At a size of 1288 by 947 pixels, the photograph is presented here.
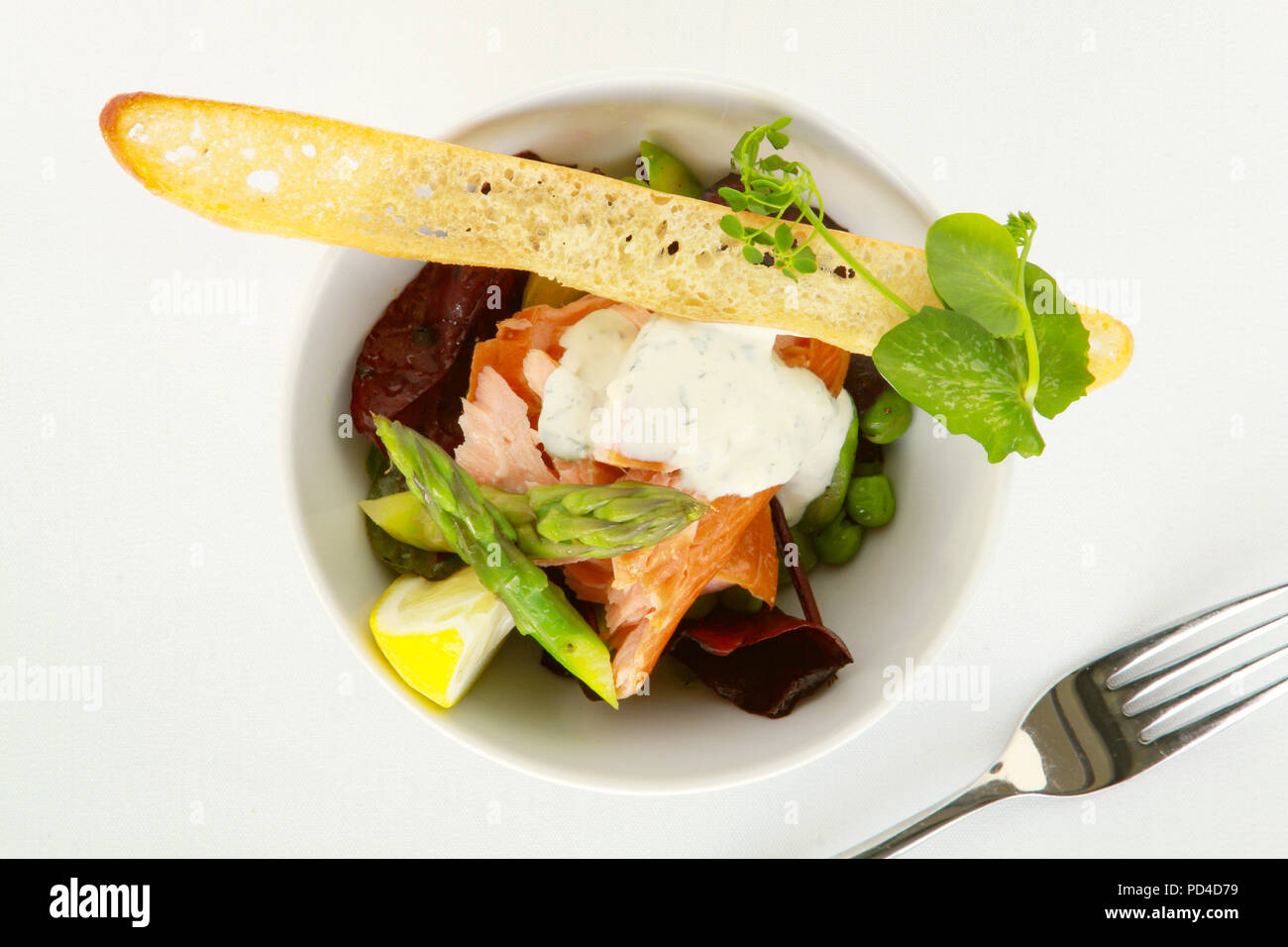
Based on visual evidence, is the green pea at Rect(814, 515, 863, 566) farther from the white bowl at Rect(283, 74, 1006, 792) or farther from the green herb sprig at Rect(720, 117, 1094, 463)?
the green herb sprig at Rect(720, 117, 1094, 463)

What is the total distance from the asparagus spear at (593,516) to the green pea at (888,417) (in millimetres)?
446

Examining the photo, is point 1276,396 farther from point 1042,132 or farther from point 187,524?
point 187,524

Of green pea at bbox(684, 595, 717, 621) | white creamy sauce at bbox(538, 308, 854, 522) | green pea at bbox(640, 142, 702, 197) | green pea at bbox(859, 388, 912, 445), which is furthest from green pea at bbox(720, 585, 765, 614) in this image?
green pea at bbox(640, 142, 702, 197)

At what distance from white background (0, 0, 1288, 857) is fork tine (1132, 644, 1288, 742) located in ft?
0.68

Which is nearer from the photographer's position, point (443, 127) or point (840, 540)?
point (840, 540)

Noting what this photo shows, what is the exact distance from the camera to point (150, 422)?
7.96 feet

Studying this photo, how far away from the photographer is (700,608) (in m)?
1.99

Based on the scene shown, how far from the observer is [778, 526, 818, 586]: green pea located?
1.98 meters

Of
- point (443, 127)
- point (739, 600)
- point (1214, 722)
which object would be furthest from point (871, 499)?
point (443, 127)

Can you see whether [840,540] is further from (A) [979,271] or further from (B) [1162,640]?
(B) [1162,640]

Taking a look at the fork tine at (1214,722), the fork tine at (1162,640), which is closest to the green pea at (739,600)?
the fork tine at (1162,640)

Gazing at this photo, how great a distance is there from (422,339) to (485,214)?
324 millimetres

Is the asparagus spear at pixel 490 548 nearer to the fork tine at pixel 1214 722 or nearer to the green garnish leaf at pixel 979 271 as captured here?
the green garnish leaf at pixel 979 271

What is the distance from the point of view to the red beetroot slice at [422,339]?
185 cm
